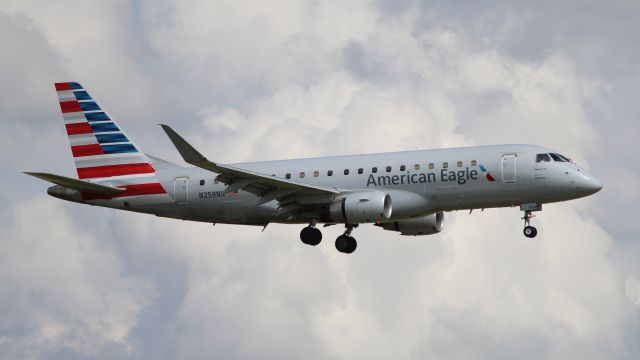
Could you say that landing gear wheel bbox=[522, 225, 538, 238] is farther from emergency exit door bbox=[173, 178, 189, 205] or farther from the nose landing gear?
emergency exit door bbox=[173, 178, 189, 205]

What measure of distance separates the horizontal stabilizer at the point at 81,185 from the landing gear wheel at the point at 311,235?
9852mm

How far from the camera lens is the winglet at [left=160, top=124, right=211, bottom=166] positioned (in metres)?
59.4

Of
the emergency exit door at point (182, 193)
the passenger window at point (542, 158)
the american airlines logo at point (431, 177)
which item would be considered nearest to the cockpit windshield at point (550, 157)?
the passenger window at point (542, 158)

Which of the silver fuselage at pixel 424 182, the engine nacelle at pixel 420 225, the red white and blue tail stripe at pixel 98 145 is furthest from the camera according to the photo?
the red white and blue tail stripe at pixel 98 145

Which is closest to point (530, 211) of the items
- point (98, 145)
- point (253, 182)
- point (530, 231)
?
point (530, 231)

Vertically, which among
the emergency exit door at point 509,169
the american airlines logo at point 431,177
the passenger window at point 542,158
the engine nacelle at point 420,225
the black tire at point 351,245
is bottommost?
the black tire at point 351,245

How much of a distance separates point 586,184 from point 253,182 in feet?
Answer: 50.0

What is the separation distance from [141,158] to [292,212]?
9.70m

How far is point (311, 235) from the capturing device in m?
66.9

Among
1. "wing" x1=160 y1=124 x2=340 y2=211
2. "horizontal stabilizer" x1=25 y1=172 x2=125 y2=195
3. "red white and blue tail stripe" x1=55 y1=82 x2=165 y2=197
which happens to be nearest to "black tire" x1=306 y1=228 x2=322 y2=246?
"wing" x1=160 y1=124 x2=340 y2=211

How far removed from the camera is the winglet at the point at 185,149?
59.4m

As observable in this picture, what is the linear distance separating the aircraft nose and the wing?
11092mm

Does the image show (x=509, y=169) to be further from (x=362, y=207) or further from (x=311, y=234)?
(x=311, y=234)

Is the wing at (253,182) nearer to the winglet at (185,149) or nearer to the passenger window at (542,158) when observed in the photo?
the winglet at (185,149)
